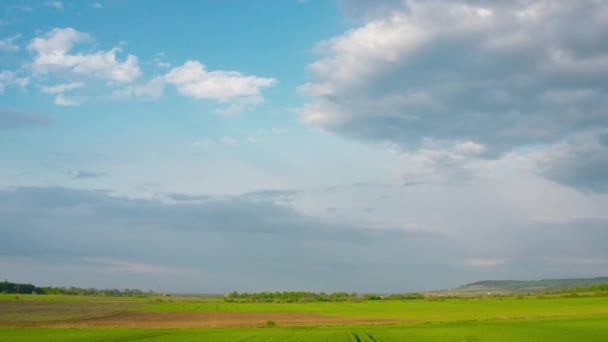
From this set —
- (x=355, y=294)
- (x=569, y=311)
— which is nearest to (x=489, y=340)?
(x=569, y=311)

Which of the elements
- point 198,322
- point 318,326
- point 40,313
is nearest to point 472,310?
point 318,326

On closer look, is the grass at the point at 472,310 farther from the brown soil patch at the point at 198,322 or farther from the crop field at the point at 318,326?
the brown soil patch at the point at 198,322

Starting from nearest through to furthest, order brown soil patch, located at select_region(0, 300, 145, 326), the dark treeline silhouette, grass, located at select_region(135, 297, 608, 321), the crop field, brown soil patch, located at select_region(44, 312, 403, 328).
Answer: the crop field
brown soil patch, located at select_region(44, 312, 403, 328)
brown soil patch, located at select_region(0, 300, 145, 326)
grass, located at select_region(135, 297, 608, 321)
the dark treeline silhouette

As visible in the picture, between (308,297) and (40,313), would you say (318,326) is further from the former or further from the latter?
(308,297)

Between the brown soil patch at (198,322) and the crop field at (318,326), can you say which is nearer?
the crop field at (318,326)

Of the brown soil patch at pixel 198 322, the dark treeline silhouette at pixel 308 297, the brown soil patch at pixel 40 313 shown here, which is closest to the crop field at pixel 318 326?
the brown soil patch at pixel 198 322

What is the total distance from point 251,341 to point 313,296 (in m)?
149

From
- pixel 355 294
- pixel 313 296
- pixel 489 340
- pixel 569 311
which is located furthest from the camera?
pixel 355 294

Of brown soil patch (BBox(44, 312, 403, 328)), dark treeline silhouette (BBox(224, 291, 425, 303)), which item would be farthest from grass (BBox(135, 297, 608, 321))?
dark treeline silhouette (BBox(224, 291, 425, 303))

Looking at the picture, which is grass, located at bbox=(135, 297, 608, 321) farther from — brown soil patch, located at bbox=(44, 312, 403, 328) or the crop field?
brown soil patch, located at bbox=(44, 312, 403, 328)

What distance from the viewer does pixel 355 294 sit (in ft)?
650

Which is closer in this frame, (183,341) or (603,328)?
(183,341)

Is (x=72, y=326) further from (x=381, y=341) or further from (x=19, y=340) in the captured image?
(x=381, y=341)

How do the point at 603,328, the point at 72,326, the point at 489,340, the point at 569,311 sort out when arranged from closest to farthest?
the point at 489,340, the point at 603,328, the point at 72,326, the point at 569,311
